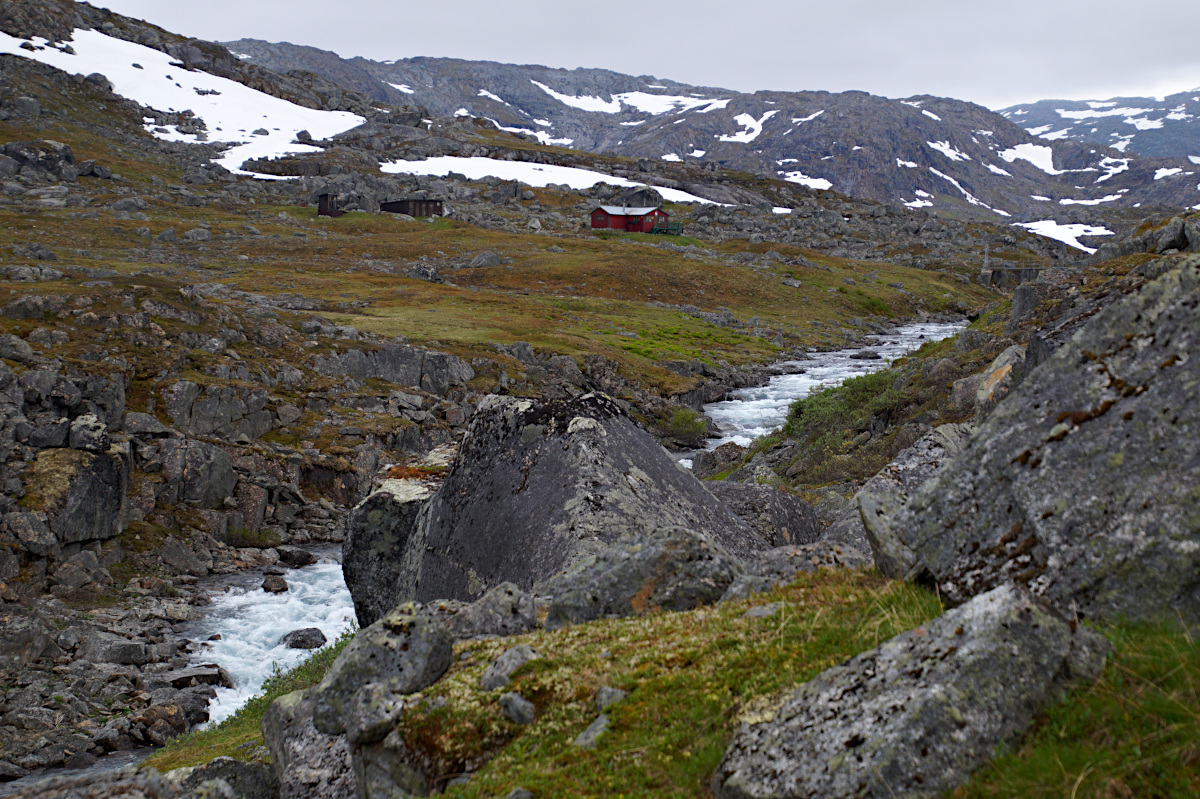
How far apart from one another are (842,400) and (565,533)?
24.9 metres

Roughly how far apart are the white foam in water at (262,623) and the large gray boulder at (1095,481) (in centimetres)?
2254

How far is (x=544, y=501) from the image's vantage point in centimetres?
1545

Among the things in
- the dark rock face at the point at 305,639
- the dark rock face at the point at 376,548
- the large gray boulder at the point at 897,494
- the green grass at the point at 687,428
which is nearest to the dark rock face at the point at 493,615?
the large gray boulder at the point at 897,494

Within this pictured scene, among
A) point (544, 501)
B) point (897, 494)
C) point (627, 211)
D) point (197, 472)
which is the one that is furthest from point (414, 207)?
point (897, 494)

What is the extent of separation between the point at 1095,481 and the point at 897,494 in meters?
4.53

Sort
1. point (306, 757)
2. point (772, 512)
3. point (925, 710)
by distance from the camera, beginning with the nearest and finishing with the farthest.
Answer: point (925, 710)
point (306, 757)
point (772, 512)

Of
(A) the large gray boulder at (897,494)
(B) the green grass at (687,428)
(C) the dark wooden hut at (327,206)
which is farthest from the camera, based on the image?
(C) the dark wooden hut at (327,206)

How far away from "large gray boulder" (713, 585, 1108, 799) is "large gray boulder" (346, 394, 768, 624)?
28.2ft

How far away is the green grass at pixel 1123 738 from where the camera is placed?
13.2 feet

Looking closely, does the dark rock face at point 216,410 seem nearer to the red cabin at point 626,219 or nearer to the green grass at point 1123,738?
the green grass at point 1123,738

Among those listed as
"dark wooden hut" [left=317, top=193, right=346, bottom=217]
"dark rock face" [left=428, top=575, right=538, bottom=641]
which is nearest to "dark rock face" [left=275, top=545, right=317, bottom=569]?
"dark rock face" [left=428, top=575, right=538, bottom=641]

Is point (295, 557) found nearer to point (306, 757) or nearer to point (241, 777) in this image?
point (241, 777)

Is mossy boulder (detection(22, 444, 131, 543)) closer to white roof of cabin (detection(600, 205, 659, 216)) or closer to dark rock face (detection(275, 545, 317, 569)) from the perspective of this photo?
dark rock face (detection(275, 545, 317, 569))

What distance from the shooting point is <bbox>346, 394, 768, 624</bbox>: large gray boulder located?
48.5 feet
